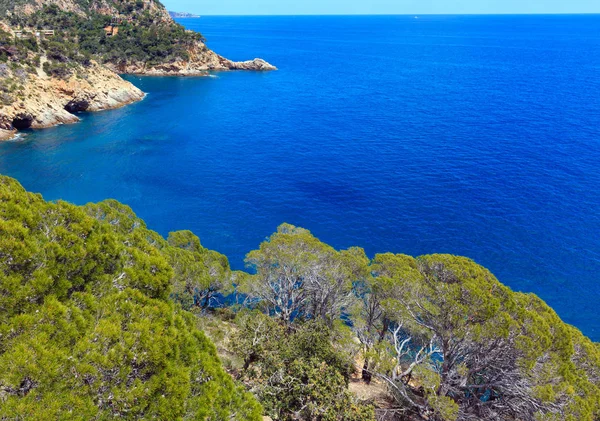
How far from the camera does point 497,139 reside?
67312mm

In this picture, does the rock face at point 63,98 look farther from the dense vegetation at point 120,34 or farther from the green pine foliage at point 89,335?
the green pine foliage at point 89,335

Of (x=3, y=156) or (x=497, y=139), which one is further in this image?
(x=497, y=139)

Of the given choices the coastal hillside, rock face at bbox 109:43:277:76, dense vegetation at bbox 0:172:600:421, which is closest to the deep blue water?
the coastal hillside

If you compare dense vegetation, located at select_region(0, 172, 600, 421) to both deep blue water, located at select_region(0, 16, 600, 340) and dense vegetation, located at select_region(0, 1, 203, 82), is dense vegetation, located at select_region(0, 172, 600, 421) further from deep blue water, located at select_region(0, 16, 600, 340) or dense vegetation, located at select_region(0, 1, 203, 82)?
dense vegetation, located at select_region(0, 1, 203, 82)

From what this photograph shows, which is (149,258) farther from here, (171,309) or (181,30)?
(181,30)

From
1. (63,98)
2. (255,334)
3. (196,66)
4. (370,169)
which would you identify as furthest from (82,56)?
(255,334)

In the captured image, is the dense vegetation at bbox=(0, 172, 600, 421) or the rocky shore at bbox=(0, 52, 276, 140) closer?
the dense vegetation at bbox=(0, 172, 600, 421)

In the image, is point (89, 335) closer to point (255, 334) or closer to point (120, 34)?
point (255, 334)

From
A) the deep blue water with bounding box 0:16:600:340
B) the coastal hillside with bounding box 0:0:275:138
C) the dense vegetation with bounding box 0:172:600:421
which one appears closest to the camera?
the dense vegetation with bounding box 0:172:600:421

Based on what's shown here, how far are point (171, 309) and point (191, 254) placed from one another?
15.9 m

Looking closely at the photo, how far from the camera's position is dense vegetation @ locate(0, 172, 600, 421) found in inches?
338

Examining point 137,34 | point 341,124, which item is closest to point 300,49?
point 137,34

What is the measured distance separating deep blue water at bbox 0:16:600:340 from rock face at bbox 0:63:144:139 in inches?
140

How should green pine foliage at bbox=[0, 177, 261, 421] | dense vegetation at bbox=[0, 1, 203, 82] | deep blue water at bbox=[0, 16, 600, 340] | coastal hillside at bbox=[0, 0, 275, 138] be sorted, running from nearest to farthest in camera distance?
green pine foliage at bbox=[0, 177, 261, 421], deep blue water at bbox=[0, 16, 600, 340], coastal hillside at bbox=[0, 0, 275, 138], dense vegetation at bbox=[0, 1, 203, 82]
